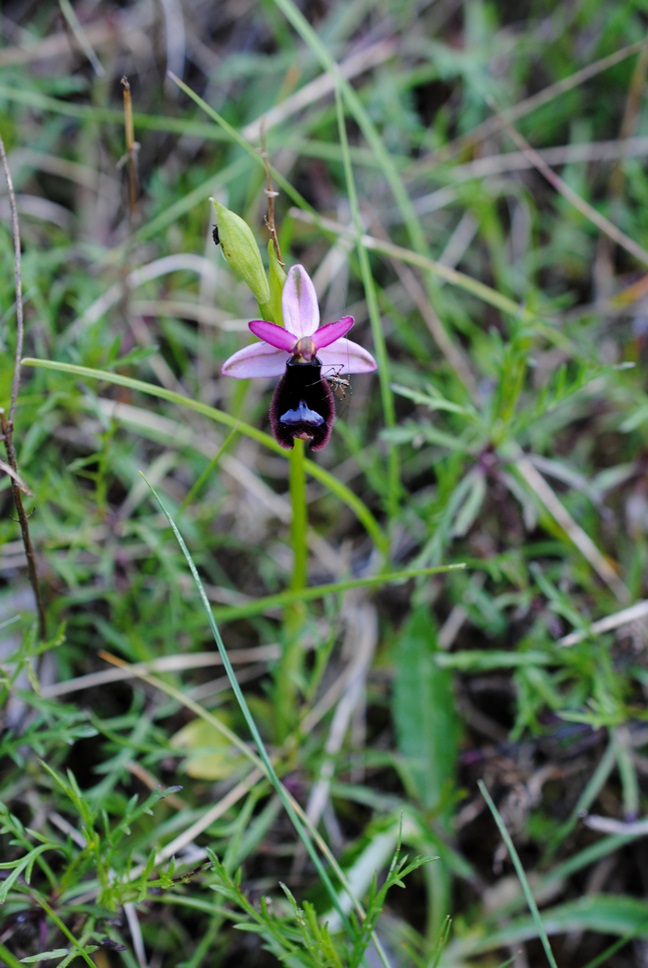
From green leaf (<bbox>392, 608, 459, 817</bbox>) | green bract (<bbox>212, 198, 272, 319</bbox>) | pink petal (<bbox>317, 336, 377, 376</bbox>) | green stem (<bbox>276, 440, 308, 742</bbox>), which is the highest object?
green bract (<bbox>212, 198, 272, 319</bbox>)

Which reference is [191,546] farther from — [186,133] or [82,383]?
[186,133]

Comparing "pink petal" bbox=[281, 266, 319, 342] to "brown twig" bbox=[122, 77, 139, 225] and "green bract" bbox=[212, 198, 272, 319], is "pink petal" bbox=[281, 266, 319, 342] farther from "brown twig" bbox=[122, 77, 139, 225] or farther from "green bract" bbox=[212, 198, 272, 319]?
"brown twig" bbox=[122, 77, 139, 225]

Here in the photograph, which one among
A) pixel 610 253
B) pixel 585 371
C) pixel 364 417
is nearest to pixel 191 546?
pixel 364 417

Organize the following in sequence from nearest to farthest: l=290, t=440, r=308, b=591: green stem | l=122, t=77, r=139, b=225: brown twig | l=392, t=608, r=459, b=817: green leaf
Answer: l=290, t=440, r=308, b=591: green stem, l=122, t=77, r=139, b=225: brown twig, l=392, t=608, r=459, b=817: green leaf

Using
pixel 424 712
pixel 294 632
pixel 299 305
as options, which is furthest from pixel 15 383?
pixel 424 712

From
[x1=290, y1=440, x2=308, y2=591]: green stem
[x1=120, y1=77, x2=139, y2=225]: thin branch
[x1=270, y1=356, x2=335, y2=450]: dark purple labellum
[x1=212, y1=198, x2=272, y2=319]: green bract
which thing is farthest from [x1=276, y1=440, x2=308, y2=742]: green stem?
[x1=120, y1=77, x2=139, y2=225]: thin branch

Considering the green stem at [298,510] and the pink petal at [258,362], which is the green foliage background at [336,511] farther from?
the pink petal at [258,362]

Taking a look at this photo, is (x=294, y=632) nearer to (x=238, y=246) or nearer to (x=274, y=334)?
(x=274, y=334)
